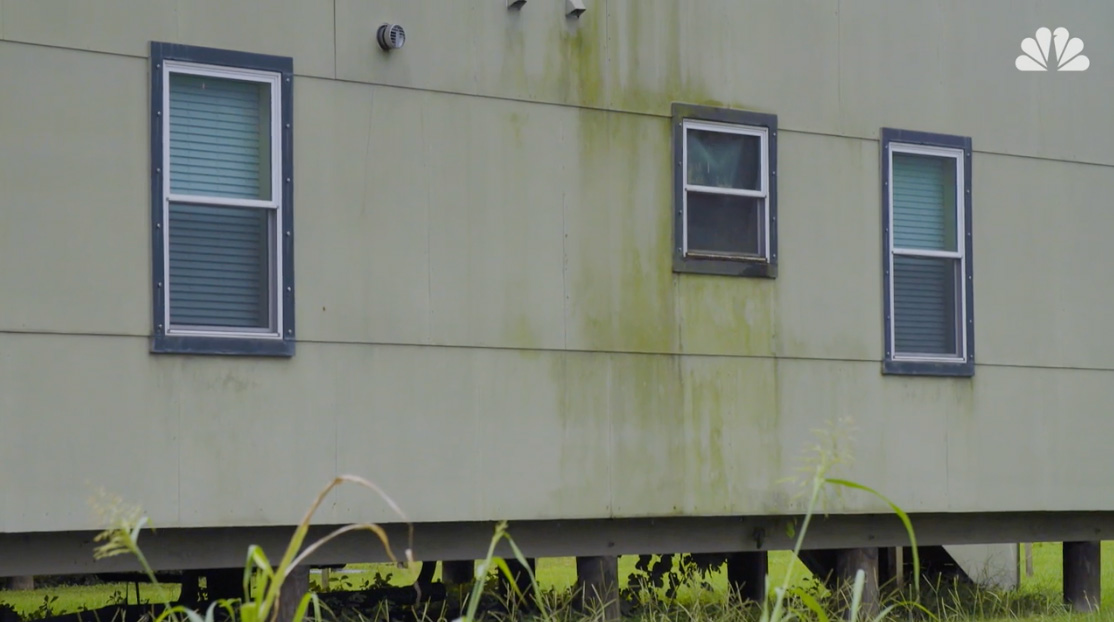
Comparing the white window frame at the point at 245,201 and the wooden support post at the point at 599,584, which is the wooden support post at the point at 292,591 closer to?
the white window frame at the point at 245,201

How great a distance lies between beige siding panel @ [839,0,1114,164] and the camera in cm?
959

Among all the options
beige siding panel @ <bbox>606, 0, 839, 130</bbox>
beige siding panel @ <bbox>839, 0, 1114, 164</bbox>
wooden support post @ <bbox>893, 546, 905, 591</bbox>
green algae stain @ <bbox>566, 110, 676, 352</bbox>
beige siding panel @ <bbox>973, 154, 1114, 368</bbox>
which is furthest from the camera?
wooden support post @ <bbox>893, 546, 905, 591</bbox>

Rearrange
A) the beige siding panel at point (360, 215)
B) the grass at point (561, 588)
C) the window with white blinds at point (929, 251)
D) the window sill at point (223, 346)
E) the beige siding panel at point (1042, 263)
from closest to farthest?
the window sill at point (223, 346)
the beige siding panel at point (360, 215)
the window with white blinds at point (929, 251)
the beige siding panel at point (1042, 263)
the grass at point (561, 588)

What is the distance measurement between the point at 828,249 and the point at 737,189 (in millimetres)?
772

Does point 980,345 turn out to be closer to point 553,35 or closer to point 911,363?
point 911,363

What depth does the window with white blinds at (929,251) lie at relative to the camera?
9.70 m

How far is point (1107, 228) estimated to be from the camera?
34.2ft

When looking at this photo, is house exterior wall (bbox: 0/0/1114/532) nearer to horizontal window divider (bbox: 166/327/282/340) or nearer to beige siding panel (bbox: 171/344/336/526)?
beige siding panel (bbox: 171/344/336/526)

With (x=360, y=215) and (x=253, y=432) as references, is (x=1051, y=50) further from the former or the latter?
(x=253, y=432)

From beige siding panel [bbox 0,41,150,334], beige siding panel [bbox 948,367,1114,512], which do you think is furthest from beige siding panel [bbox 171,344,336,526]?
beige siding panel [bbox 948,367,1114,512]

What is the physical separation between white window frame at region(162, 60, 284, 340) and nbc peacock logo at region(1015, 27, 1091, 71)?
5.50 metres

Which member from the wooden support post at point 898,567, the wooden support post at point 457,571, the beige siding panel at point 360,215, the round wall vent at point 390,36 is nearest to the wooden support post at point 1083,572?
the wooden support post at point 898,567

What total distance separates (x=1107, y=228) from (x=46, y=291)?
7.40 m

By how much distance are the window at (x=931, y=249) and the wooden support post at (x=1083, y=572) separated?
2250mm
